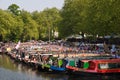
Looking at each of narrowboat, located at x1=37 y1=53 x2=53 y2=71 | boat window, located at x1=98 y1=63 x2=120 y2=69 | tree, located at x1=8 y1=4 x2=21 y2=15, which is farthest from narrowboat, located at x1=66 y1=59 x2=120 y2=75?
tree, located at x1=8 y1=4 x2=21 y2=15

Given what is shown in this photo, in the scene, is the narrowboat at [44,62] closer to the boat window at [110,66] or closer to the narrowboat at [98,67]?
the narrowboat at [98,67]

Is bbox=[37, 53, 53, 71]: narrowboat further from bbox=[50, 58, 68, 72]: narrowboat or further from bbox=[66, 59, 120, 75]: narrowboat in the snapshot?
bbox=[66, 59, 120, 75]: narrowboat

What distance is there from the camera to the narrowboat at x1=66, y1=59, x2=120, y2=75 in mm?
53750

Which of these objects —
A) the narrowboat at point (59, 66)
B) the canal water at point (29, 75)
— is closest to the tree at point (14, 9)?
the canal water at point (29, 75)

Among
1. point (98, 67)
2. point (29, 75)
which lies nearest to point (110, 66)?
point (98, 67)

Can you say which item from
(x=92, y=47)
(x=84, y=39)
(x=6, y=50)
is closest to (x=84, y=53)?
(x=92, y=47)

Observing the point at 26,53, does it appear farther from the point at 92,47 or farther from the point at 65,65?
the point at 65,65

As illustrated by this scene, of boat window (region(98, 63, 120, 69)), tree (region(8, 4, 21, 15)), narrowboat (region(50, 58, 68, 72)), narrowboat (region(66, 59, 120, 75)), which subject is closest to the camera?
narrowboat (region(66, 59, 120, 75))

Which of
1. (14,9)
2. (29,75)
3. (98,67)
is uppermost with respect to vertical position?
(14,9)

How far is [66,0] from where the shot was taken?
11581cm

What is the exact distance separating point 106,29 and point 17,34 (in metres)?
53.8

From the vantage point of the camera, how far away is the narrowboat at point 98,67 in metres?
53.8

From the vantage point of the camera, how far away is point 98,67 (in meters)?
54.0

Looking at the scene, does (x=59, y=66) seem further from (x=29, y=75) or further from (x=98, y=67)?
→ (x=98, y=67)
